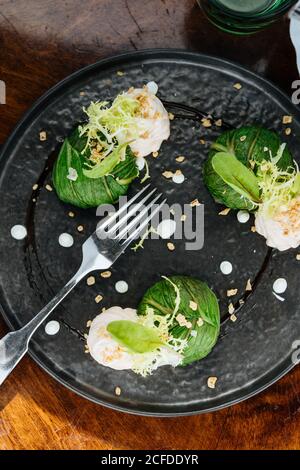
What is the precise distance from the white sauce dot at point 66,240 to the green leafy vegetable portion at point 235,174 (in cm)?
33

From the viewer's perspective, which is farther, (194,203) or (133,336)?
(194,203)

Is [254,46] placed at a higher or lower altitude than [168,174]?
higher

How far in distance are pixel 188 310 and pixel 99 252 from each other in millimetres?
210

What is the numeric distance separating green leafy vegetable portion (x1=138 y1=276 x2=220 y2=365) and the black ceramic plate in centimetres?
5

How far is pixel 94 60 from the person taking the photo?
1431 mm

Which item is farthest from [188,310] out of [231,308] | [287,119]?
[287,119]

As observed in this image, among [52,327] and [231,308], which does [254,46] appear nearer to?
[231,308]

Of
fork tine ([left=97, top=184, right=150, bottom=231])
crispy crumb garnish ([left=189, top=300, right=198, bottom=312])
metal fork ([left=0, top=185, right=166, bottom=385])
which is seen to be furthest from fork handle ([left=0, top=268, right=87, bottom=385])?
crispy crumb garnish ([left=189, top=300, right=198, bottom=312])

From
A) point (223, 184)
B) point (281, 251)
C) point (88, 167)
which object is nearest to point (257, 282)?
point (281, 251)

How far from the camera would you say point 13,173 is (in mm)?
1381

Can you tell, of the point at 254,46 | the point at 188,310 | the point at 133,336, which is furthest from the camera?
the point at 254,46

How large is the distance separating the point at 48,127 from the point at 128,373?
0.53 metres

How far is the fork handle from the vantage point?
134 centimetres
